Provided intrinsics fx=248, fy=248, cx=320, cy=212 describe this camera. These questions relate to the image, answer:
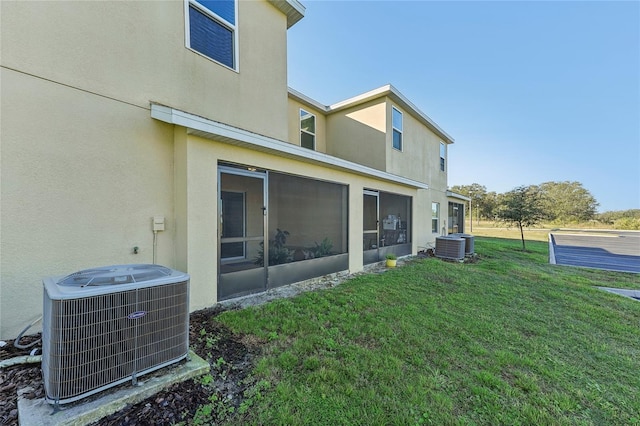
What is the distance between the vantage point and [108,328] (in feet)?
6.09

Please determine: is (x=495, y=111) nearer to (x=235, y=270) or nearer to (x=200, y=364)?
(x=235, y=270)

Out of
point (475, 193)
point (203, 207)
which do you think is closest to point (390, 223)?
point (203, 207)

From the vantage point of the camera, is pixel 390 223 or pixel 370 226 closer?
pixel 370 226

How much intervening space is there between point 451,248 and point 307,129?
7285mm

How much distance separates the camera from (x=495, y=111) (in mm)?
19812

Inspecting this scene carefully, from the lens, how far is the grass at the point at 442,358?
79.0 inches

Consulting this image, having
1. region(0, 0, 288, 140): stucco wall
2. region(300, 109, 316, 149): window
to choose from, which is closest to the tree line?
region(300, 109, 316, 149): window

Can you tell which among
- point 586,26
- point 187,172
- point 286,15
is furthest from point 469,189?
point 187,172

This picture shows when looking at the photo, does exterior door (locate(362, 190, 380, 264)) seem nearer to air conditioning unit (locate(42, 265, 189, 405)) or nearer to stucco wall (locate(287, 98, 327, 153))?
stucco wall (locate(287, 98, 327, 153))

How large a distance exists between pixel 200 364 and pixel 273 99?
540 centimetres

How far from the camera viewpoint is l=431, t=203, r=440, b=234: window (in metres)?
12.2

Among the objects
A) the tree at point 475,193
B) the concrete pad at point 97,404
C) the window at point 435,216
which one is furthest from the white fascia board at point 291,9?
the tree at point 475,193

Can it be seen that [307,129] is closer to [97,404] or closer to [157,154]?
[157,154]

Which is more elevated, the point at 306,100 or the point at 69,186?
the point at 306,100
